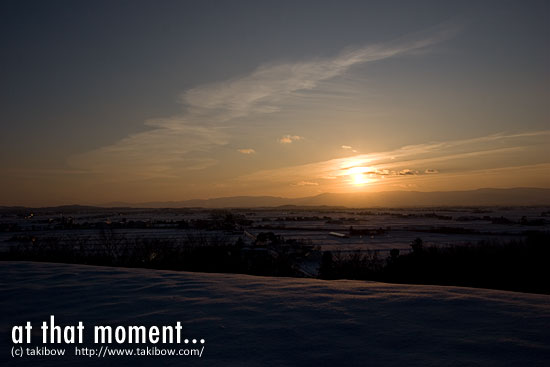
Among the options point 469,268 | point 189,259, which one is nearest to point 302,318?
point 469,268

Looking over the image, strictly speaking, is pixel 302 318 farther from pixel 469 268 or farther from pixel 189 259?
pixel 189 259

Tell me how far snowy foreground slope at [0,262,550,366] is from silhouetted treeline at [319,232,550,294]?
4666 mm

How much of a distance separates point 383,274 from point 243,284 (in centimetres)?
533

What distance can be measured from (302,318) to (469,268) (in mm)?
7101

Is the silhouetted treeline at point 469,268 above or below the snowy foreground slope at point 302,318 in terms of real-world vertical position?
below

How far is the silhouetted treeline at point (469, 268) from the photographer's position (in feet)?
26.9

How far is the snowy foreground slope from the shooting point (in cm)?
274

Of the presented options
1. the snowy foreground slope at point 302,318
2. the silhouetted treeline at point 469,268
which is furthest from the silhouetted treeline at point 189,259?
the snowy foreground slope at point 302,318

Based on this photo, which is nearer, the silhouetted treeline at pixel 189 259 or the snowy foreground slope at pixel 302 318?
the snowy foreground slope at pixel 302 318

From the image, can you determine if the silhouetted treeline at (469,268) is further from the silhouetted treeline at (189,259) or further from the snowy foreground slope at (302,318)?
the snowy foreground slope at (302,318)

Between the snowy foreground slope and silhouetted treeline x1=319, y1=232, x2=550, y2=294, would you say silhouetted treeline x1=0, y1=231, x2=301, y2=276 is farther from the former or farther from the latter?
the snowy foreground slope

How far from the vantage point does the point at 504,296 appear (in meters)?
4.06

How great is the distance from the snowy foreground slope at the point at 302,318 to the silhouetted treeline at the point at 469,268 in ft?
15.3

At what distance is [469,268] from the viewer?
8.90 metres
